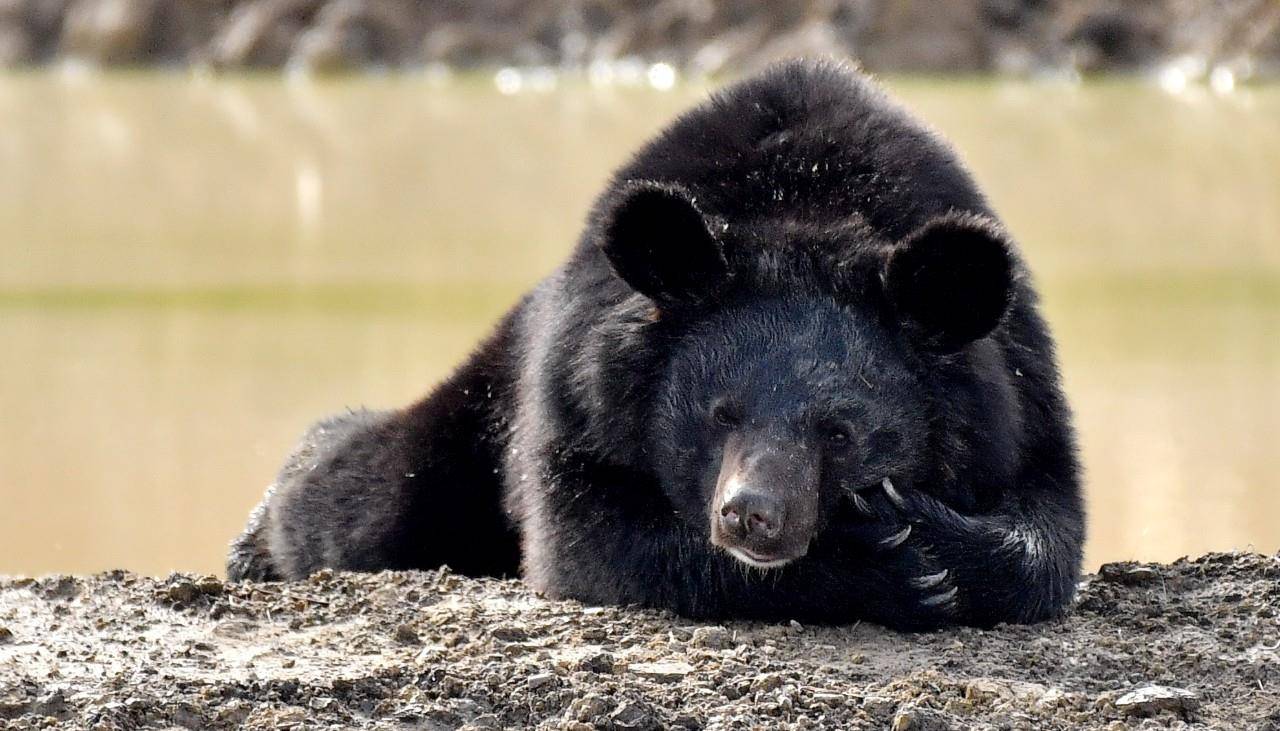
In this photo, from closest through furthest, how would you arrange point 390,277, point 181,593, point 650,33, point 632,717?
1. point 632,717
2. point 181,593
3. point 390,277
4. point 650,33

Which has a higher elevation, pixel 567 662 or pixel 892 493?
pixel 892 493

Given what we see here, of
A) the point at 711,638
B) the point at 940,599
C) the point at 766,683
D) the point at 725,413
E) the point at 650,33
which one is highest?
the point at 650,33

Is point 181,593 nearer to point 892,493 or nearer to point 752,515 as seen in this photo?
point 752,515

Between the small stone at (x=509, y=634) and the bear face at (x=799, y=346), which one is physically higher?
the bear face at (x=799, y=346)

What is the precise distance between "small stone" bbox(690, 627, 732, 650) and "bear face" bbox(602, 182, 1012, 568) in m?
0.18

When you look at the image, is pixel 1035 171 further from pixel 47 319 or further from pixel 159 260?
pixel 47 319

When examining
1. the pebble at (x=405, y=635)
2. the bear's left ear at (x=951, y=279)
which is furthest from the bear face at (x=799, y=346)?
the pebble at (x=405, y=635)

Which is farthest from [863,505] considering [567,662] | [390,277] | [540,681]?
[390,277]

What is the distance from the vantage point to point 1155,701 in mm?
3865

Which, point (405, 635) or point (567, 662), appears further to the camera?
point (405, 635)

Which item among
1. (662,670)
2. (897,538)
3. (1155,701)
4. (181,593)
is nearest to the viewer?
(1155,701)

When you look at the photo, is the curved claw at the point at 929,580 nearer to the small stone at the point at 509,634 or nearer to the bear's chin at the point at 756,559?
the bear's chin at the point at 756,559

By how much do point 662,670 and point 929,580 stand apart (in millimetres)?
767

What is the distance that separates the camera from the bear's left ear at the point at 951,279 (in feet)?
14.0
